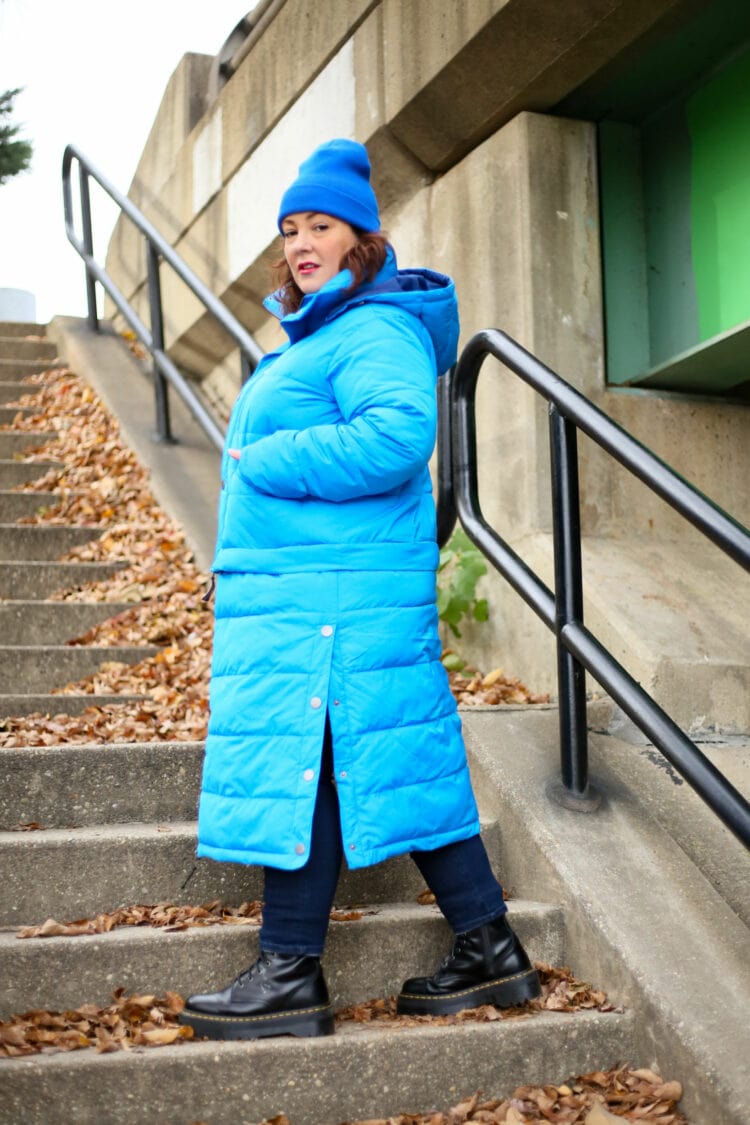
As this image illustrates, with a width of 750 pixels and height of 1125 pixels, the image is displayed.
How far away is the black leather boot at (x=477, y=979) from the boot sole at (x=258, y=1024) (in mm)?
230

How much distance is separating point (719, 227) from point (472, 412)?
1340 millimetres

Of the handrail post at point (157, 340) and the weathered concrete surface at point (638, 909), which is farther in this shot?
the handrail post at point (157, 340)

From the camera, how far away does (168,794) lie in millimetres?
2932

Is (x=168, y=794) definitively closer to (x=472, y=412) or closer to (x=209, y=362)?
(x=472, y=412)

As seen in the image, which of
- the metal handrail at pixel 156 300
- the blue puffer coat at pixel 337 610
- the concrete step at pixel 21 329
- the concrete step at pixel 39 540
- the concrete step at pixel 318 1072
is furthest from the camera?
the concrete step at pixel 21 329

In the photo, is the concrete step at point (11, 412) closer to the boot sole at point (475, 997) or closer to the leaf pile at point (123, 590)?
the leaf pile at point (123, 590)

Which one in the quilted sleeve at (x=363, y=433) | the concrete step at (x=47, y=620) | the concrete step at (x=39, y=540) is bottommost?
the concrete step at (x=47, y=620)

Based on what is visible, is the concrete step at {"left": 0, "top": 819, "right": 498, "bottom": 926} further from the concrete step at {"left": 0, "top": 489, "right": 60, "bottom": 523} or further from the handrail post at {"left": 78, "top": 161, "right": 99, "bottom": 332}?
the handrail post at {"left": 78, "top": 161, "right": 99, "bottom": 332}

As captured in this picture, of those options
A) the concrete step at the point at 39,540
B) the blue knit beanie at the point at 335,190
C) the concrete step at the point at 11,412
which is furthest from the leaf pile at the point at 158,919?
the concrete step at the point at 11,412

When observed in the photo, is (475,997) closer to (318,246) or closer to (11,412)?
(318,246)

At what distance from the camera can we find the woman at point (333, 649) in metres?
2.25

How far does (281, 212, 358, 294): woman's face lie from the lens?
2.47 meters

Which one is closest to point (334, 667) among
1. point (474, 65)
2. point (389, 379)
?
point (389, 379)

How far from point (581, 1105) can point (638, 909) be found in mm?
419
